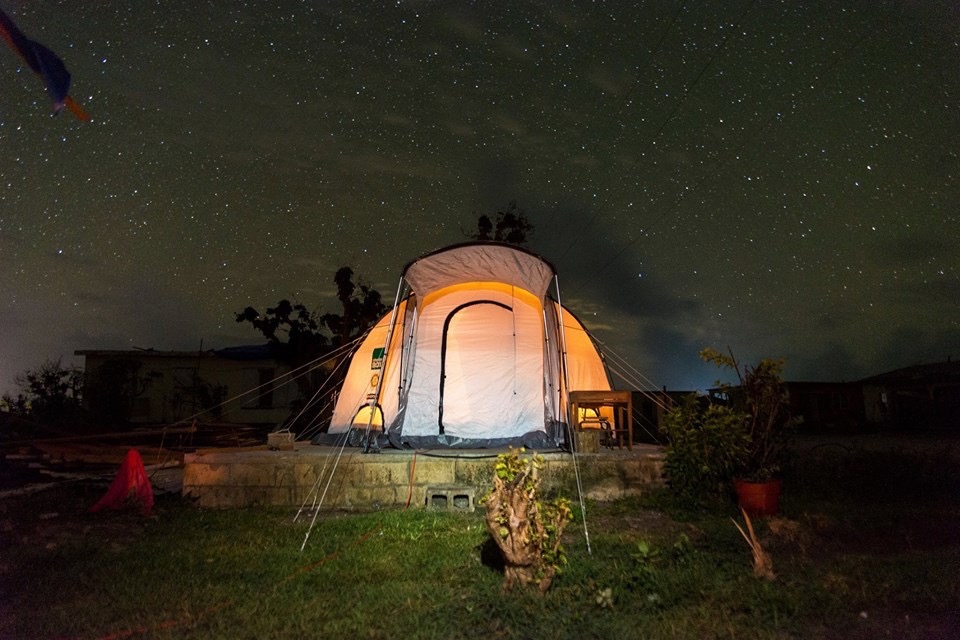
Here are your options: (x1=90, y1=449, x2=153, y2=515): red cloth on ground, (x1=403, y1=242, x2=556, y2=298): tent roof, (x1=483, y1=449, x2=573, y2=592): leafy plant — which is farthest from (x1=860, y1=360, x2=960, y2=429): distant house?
(x1=90, y1=449, x2=153, y2=515): red cloth on ground

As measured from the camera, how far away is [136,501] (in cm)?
789

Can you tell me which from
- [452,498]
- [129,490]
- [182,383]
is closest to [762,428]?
[452,498]

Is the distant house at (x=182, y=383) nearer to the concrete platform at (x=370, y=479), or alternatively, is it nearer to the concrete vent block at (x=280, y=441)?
the concrete vent block at (x=280, y=441)

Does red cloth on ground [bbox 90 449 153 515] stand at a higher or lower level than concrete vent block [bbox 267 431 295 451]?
lower

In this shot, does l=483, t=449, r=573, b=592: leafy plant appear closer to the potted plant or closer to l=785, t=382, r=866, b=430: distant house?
the potted plant

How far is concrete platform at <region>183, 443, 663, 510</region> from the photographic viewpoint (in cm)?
797

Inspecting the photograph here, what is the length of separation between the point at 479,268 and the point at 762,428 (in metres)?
4.90

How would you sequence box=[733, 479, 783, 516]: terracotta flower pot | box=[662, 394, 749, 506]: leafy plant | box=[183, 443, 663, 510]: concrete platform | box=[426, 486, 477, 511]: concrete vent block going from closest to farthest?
1. box=[733, 479, 783, 516]: terracotta flower pot
2. box=[662, 394, 749, 506]: leafy plant
3. box=[426, 486, 477, 511]: concrete vent block
4. box=[183, 443, 663, 510]: concrete platform

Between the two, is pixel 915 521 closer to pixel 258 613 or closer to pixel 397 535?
pixel 397 535

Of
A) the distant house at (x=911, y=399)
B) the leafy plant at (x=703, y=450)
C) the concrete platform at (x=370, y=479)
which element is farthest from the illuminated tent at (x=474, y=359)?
the distant house at (x=911, y=399)

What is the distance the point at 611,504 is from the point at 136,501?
20.9 feet

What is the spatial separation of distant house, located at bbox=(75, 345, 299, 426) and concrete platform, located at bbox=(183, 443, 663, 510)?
14866 mm

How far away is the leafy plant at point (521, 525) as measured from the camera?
4.33 meters

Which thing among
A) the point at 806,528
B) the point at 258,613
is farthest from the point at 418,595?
the point at 806,528
